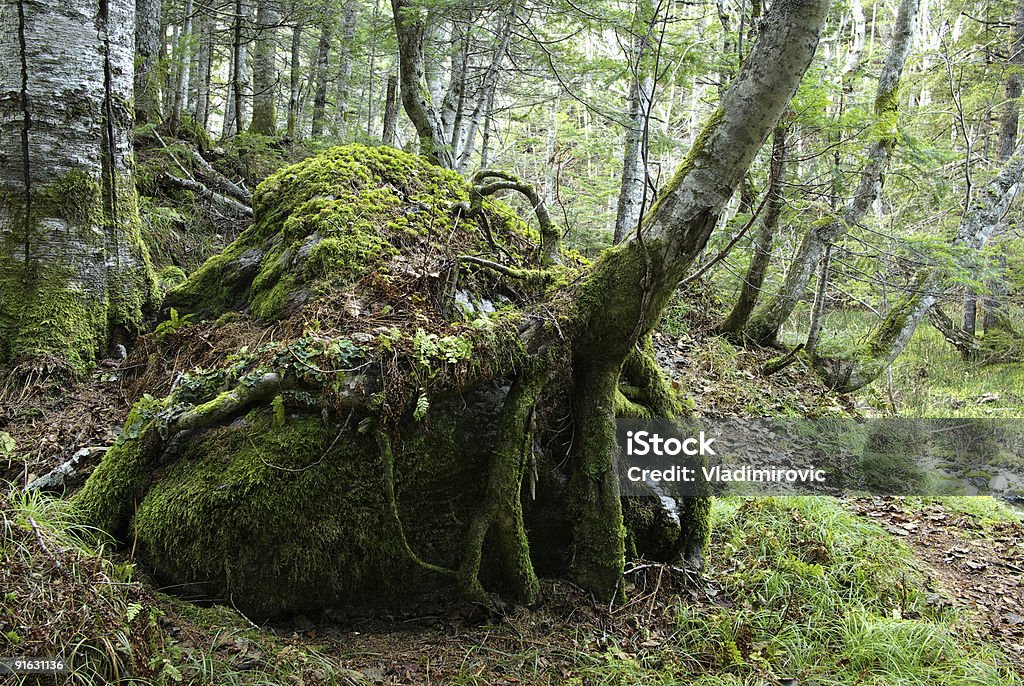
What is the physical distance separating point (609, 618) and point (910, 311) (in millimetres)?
7855

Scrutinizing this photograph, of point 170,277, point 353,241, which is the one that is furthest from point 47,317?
point 353,241

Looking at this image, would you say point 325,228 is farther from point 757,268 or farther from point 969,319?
point 969,319

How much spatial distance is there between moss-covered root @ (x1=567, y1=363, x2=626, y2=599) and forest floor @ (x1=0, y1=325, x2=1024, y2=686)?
21cm

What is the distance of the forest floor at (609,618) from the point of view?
291cm

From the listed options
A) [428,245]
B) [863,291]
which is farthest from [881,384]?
[428,245]

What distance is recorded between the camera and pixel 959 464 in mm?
7969

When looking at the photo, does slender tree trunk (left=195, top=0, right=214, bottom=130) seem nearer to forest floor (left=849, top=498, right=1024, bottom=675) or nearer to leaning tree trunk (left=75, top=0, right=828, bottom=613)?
leaning tree trunk (left=75, top=0, right=828, bottom=613)

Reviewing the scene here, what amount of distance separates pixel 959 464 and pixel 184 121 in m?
12.1

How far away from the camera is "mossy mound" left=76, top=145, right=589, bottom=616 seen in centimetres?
352

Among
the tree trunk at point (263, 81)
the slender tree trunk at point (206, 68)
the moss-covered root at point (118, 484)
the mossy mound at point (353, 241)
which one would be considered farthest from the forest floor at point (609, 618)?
the tree trunk at point (263, 81)

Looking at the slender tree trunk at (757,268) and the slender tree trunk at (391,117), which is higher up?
the slender tree trunk at (391,117)

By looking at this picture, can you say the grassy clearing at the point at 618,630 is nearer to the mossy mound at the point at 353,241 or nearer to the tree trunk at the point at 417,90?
the mossy mound at the point at 353,241

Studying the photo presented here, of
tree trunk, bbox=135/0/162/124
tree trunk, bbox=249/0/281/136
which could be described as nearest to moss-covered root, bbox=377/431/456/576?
tree trunk, bbox=135/0/162/124

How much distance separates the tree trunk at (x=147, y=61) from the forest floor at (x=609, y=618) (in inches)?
226
